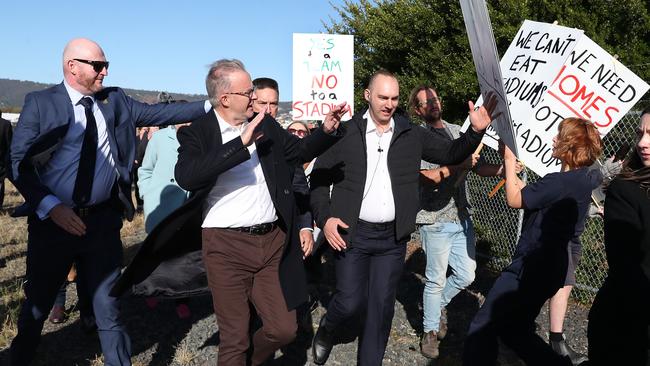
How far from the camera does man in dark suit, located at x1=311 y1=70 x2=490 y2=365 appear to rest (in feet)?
12.7

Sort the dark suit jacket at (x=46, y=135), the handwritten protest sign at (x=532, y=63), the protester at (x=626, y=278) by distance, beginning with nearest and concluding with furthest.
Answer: the protester at (x=626, y=278) < the dark suit jacket at (x=46, y=135) < the handwritten protest sign at (x=532, y=63)

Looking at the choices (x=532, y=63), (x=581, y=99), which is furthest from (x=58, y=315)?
(x=581, y=99)

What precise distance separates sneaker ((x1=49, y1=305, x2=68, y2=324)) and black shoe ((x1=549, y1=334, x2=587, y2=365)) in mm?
4084

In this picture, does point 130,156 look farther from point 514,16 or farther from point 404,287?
point 514,16

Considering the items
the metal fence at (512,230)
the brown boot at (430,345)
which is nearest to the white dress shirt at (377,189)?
the brown boot at (430,345)

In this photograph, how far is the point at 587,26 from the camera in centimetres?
953

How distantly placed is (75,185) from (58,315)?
2.29m

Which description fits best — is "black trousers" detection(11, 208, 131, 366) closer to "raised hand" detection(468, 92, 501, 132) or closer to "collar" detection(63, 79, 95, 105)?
"collar" detection(63, 79, 95, 105)

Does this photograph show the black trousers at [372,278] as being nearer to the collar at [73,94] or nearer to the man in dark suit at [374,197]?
the man in dark suit at [374,197]

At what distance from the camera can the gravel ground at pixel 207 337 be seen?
4465 mm

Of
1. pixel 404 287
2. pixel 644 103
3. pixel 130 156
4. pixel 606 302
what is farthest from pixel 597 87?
pixel 644 103

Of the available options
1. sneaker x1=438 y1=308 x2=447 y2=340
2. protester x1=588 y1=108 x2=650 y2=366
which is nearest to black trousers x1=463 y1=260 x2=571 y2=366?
protester x1=588 y1=108 x2=650 y2=366

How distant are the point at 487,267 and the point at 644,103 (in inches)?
149

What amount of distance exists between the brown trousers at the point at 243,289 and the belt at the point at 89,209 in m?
0.67
